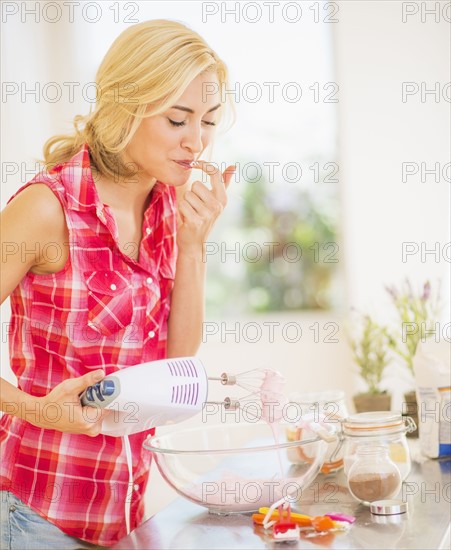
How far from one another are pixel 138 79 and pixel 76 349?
0.48 metres

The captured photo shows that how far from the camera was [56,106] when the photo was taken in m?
2.73

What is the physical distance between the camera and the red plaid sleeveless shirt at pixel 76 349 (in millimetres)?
1359

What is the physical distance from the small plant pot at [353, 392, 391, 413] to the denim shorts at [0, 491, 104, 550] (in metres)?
0.78

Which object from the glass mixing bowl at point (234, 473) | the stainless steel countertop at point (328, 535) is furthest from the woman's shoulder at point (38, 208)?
the stainless steel countertop at point (328, 535)

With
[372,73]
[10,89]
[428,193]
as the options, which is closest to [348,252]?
[428,193]

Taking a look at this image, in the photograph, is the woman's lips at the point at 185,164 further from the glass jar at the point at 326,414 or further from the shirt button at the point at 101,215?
the glass jar at the point at 326,414

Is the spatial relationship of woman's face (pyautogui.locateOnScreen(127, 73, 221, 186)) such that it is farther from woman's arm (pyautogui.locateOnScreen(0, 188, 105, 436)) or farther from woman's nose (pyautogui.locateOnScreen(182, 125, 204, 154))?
woman's arm (pyautogui.locateOnScreen(0, 188, 105, 436))

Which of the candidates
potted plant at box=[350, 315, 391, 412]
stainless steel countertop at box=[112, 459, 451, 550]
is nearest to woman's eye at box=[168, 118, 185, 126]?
stainless steel countertop at box=[112, 459, 451, 550]

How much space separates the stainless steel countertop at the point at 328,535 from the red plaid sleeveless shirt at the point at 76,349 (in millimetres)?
154

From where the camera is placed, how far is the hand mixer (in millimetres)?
1152

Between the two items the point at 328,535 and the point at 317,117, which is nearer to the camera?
the point at 328,535

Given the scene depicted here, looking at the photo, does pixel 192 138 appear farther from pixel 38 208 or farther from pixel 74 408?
pixel 74 408

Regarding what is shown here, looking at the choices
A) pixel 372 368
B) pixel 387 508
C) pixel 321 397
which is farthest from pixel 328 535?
pixel 372 368

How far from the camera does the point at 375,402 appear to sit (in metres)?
1.87
